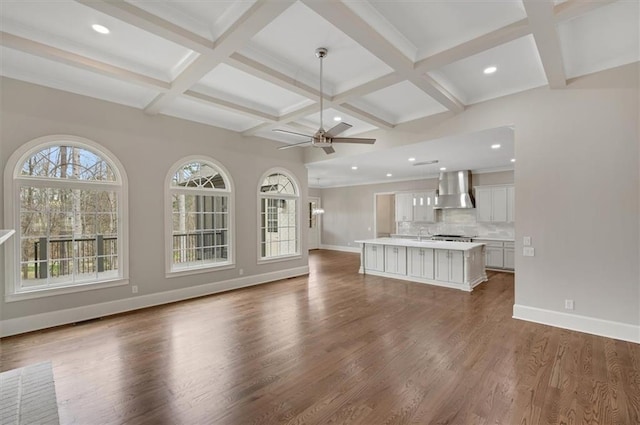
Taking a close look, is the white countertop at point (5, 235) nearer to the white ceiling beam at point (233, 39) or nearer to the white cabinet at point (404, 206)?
the white ceiling beam at point (233, 39)

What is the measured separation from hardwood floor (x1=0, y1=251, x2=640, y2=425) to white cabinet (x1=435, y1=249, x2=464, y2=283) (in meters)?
1.20

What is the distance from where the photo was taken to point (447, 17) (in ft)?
8.11

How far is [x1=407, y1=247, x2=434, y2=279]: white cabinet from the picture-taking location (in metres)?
6.12

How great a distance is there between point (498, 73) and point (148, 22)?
3724mm

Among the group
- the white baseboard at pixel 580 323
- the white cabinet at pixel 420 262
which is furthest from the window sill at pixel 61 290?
the white baseboard at pixel 580 323

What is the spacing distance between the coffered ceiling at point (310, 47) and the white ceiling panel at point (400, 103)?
0.04 m

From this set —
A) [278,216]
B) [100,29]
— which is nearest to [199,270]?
[278,216]

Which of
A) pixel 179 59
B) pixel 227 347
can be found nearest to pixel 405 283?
pixel 227 347

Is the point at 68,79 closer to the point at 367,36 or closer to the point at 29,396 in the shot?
the point at 29,396

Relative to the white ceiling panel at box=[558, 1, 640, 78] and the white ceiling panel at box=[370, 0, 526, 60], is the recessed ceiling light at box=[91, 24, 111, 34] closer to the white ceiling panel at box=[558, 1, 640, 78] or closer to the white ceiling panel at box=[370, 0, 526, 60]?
the white ceiling panel at box=[370, 0, 526, 60]

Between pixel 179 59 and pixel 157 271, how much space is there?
3.22 m

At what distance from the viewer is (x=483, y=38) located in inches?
103

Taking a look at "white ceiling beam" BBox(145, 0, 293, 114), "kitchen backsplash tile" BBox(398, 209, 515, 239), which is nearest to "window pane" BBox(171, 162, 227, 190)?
"white ceiling beam" BBox(145, 0, 293, 114)

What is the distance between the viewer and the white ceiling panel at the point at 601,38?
2.44 metres
